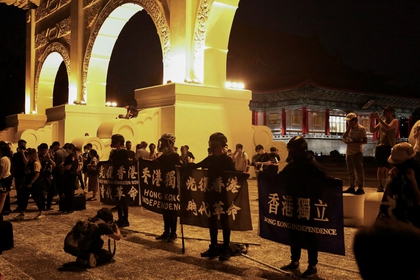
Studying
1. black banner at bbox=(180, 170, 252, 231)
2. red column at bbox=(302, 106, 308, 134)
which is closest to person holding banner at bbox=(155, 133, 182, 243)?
black banner at bbox=(180, 170, 252, 231)

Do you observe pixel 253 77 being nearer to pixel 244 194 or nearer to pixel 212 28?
pixel 212 28

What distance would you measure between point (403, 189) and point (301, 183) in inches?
38.4

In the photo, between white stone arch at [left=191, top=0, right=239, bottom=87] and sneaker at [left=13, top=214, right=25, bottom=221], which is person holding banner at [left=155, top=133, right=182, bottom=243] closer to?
sneaker at [left=13, top=214, right=25, bottom=221]

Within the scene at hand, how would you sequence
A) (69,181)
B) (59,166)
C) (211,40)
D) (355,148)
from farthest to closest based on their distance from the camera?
1. (211,40)
2. (59,166)
3. (69,181)
4. (355,148)

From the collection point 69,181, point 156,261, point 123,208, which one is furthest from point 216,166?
point 69,181

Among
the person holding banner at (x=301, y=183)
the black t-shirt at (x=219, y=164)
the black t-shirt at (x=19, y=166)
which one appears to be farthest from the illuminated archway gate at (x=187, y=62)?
the person holding banner at (x=301, y=183)

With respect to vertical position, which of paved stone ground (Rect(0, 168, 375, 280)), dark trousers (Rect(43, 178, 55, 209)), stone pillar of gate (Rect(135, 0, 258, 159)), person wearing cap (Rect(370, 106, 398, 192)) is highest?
stone pillar of gate (Rect(135, 0, 258, 159))

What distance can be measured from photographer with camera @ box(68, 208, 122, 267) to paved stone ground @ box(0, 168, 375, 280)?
104 millimetres

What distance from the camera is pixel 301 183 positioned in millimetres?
4363

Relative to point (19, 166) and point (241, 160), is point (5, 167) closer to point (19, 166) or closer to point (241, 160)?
point (19, 166)

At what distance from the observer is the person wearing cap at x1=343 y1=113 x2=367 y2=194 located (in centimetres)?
682

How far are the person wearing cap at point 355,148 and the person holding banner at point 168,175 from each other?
282cm

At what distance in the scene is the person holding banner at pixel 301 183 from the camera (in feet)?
14.0

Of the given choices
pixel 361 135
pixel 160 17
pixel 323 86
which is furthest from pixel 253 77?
pixel 361 135
